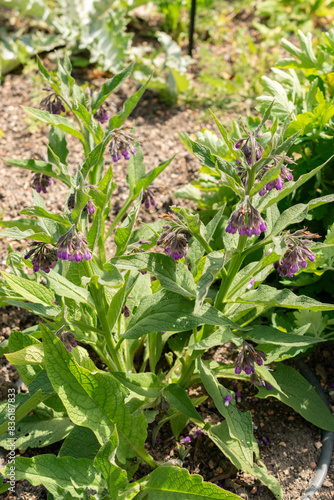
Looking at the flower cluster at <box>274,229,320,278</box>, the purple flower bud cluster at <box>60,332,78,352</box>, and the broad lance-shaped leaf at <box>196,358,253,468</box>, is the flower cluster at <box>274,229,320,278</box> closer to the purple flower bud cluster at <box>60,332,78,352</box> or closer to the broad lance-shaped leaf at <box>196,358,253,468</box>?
the broad lance-shaped leaf at <box>196,358,253,468</box>

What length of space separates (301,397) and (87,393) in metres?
1.09

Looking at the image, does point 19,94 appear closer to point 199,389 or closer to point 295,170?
point 295,170

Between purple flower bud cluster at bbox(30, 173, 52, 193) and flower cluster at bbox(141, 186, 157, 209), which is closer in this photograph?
purple flower bud cluster at bbox(30, 173, 52, 193)

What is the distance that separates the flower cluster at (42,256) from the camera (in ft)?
5.93

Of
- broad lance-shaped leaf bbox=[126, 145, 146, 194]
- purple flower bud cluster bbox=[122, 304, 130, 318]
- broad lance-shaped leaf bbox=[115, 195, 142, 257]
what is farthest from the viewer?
broad lance-shaped leaf bbox=[126, 145, 146, 194]

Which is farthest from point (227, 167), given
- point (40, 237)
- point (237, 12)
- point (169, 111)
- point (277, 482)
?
point (237, 12)

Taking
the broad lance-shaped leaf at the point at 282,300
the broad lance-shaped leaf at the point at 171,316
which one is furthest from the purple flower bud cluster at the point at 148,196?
the broad lance-shaped leaf at the point at 282,300

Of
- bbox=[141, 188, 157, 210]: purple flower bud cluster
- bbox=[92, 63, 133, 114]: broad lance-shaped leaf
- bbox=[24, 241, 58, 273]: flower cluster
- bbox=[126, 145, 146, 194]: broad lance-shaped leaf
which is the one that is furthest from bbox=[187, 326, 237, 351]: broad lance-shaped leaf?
bbox=[92, 63, 133, 114]: broad lance-shaped leaf

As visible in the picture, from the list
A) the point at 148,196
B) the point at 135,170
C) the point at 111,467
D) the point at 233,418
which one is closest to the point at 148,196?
the point at 148,196

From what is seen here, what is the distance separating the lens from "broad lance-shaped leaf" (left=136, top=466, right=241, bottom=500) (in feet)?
5.52

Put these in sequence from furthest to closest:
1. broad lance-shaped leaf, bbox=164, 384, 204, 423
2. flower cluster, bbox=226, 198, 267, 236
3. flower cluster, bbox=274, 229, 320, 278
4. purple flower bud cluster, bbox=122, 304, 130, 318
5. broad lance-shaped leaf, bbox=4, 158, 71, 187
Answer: purple flower bud cluster, bbox=122, 304, 130, 318
broad lance-shaped leaf, bbox=4, 158, 71, 187
broad lance-shaped leaf, bbox=164, 384, 204, 423
flower cluster, bbox=274, 229, 320, 278
flower cluster, bbox=226, 198, 267, 236

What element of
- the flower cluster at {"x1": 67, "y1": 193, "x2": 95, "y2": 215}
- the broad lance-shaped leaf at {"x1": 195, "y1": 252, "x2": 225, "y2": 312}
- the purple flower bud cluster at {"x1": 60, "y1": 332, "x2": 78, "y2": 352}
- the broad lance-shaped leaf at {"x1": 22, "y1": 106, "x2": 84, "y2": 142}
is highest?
the broad lance-shaped leaf at {"x1": 22, "y1": 106, "x2": 84, "y2": 142}

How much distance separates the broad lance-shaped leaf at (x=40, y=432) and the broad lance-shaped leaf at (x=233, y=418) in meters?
0.73

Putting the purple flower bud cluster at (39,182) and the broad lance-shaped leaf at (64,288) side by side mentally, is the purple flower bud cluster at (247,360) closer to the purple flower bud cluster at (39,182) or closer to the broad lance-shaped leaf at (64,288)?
the broad lance-shaped leaf at (64,288)
